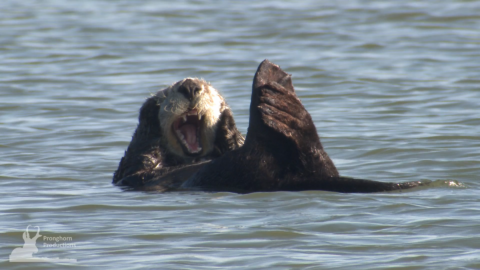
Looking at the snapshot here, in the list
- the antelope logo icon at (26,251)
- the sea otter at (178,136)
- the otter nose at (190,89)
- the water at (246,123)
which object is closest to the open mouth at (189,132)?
the sea otter at (178,136)

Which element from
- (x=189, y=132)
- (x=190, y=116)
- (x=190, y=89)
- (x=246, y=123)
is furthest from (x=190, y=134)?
(x=246, y=123)

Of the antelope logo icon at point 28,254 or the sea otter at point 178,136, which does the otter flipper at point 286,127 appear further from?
the antelope logo icon at point 28,254

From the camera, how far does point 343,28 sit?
15.0 m

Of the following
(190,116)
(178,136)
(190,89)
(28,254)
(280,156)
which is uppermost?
(190,89)

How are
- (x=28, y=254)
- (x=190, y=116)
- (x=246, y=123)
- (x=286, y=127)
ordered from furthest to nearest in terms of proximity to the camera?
1. (x=246, y=123)
2. (x=190, y=116)
3. (x=286, y=127)
4. (x=28, y=254)

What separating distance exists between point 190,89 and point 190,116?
283 mm

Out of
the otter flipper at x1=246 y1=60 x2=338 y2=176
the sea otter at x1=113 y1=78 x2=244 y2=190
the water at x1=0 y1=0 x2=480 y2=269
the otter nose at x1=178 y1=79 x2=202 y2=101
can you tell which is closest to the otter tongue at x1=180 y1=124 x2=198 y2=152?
the sea otter at x1=113 y1=78 x2=244 y2=190

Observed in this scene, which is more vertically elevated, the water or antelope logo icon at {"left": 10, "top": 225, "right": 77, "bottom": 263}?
the water

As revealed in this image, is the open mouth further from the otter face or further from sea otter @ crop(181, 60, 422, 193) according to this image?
sea otter @ crop(181, 60, 422, 193)

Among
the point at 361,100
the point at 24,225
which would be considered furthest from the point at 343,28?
the point at 24,225

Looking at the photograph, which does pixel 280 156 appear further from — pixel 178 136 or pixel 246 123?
pixel 246 123

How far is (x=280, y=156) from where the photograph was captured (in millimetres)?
4738

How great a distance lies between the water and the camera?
3.97 metres

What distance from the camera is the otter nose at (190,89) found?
509cm
